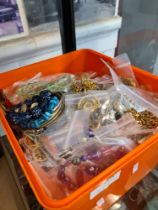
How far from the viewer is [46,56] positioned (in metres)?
0.89

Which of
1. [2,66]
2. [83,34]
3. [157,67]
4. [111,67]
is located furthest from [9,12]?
[157,67]

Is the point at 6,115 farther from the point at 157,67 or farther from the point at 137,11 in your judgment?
the point at 157,67

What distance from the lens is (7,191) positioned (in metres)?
0.83

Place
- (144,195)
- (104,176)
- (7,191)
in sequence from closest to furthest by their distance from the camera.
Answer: (104,176), (144,195), (7,191)

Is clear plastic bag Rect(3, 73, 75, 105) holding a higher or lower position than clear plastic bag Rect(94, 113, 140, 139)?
higher

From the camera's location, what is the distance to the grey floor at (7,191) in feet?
2.57

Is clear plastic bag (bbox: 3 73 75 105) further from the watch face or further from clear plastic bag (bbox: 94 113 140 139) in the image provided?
the watch face

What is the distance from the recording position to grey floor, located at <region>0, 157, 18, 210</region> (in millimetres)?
782

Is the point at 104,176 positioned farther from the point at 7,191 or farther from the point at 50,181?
the point at 7,191

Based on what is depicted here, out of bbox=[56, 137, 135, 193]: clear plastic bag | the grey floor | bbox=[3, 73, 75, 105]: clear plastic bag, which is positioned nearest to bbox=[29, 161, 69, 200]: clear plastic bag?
bbox=[56, 137, 135, 193]: clear plastic bag

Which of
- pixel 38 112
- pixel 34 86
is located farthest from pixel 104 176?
pixel 34 86

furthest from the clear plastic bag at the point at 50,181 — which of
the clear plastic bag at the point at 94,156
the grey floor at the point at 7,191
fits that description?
the grey floor at the point at 7,191

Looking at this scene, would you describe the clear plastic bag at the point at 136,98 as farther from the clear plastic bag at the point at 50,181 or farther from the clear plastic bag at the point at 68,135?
the clear plastic bag at the point at 50,181

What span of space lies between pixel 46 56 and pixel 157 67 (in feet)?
2.60
